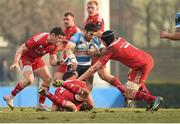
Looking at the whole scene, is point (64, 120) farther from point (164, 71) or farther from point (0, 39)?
point (0, 39)

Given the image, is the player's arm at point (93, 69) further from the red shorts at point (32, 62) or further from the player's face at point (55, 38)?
the red shorts at point (32, 62)

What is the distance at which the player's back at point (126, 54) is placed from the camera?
702 inches

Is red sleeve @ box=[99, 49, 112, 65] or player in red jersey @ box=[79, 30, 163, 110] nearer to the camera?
red sleeve @ box=[99, 49, 112, 65]

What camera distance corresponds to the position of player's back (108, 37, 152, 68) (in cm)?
1783

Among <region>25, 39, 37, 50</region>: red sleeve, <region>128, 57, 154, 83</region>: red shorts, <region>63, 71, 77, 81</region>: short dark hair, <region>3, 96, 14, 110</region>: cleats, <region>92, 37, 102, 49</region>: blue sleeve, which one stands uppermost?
<region>92, 37, 102, 49</region>: blue sleeve

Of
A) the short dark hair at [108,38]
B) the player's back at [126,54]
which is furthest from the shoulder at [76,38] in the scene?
the player's back at [126,54]

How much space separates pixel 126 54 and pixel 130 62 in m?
0.25

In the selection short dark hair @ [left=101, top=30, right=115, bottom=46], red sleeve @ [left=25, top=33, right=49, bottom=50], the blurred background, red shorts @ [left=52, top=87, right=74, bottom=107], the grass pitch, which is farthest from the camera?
the blurred background

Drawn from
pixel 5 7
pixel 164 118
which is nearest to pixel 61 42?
pixel 164 118

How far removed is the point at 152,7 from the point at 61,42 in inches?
1854

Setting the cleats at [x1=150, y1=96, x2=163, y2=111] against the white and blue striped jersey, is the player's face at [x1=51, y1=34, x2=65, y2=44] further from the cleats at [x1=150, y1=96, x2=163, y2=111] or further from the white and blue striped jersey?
the cleats at [x1=150, y1=96, x2=163, y2=111]

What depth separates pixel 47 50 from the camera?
20062 mm

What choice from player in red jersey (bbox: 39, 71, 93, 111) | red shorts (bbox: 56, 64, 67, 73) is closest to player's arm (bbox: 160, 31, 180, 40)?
player in red jersey (bbox: 39, 71, 93, 111)

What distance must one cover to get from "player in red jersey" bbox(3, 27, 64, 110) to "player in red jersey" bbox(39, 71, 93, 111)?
1444 mm
